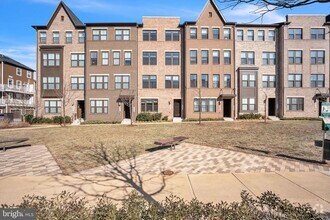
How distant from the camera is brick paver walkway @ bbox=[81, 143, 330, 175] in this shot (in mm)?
7691

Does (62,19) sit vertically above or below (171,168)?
above

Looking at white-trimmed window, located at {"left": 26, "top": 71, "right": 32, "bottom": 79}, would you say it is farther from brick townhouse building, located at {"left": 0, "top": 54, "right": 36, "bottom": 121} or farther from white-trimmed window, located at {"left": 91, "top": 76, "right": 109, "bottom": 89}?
white-trimmed window, located at {"left": 91, "top": 76, "right": 109, "bottom": 89}

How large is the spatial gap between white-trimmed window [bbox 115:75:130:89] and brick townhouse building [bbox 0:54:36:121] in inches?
750

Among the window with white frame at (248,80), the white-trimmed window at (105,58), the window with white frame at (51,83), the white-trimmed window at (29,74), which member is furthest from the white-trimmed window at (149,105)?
the white-trimmed window at (29,74)

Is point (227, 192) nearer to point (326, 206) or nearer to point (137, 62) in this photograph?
point (326, 206)

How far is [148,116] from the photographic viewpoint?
30219 millimetres

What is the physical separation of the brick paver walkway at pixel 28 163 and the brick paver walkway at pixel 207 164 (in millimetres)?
1613

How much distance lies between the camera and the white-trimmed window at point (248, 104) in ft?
104

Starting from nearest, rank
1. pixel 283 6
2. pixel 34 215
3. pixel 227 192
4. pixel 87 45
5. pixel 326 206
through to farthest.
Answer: pixel 34 215, pixel 283 6, pixel 326 206, pixel 227 192, pixel 87 45

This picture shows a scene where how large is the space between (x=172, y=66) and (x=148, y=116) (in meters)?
8.36

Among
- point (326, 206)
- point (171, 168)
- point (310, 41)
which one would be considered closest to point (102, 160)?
point (171, 168)

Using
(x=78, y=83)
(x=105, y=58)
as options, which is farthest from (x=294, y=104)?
(x=78, y=83)

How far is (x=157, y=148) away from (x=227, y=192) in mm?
6425

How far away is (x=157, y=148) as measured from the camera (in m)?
11.8
